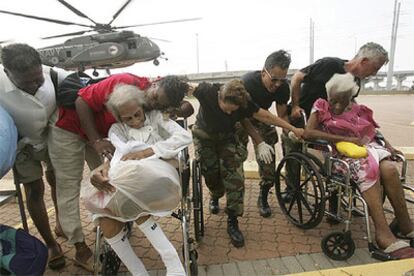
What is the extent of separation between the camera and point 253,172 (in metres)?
4.54

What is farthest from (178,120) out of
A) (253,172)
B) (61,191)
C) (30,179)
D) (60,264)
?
(253,172)

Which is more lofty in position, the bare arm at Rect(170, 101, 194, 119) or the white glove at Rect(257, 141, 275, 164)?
the bare arm at Rect(170, 101, 194, 119)

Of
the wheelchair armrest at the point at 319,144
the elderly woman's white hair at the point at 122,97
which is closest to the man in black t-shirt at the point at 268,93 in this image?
the wheelchair armrest at the point at 319,144

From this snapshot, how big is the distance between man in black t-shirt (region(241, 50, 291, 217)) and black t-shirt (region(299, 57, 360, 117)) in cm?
21

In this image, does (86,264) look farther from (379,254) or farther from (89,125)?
(379,254)

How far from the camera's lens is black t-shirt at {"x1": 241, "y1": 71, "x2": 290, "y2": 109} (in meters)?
3.08

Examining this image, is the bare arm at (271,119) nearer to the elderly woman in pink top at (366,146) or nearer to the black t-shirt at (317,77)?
the elderly woman in pink top at (366,146)

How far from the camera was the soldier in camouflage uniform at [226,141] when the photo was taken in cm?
271

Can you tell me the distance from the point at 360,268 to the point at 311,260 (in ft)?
1.89

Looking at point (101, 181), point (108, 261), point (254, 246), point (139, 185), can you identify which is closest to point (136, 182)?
point (139, 185)

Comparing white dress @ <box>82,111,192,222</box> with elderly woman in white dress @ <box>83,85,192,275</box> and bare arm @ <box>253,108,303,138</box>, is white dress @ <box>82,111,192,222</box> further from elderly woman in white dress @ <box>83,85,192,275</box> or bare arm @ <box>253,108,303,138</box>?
bare arm @ <box>253,108,303,138</box>

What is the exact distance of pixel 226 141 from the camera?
283 cm

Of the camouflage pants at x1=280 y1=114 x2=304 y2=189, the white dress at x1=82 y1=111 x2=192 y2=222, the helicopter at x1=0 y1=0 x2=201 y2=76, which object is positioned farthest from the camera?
the helicopter at x1=0 y1=0 x2=201 y2=76

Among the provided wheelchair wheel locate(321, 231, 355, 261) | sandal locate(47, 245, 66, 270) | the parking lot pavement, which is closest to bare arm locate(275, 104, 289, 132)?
the parking lot pavement
